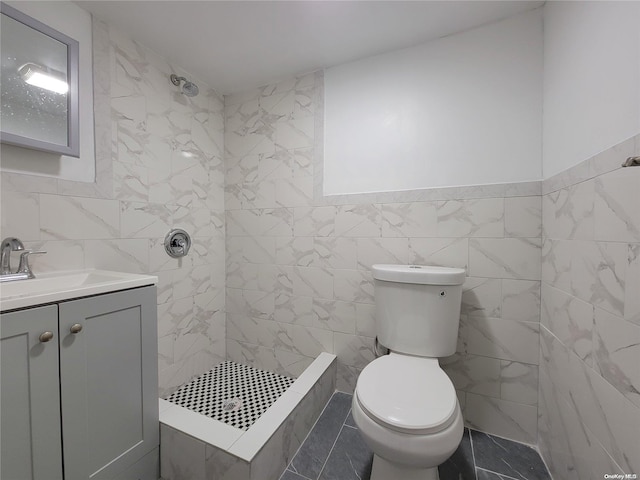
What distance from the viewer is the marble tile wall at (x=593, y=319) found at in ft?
2.29

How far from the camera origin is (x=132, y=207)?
1431 millimetres

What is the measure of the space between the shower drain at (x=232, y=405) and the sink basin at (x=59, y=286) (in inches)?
33.2

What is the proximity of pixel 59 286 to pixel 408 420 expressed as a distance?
1459mm

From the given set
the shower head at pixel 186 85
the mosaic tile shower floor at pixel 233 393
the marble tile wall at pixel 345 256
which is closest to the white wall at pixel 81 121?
the shower head at pixel 186 85

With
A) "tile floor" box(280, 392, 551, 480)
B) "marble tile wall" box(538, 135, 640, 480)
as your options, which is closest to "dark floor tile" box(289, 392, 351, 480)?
"tile floor" box(280, 392, 551, 480)

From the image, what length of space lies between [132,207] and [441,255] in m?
1.71

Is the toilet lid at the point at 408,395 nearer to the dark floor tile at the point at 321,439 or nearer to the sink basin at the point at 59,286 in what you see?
the dark floor tile at the point at 321,439

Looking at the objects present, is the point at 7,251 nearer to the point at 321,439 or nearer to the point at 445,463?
the point at 321,439

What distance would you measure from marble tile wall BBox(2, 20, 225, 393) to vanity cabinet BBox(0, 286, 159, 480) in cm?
47

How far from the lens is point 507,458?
1.23 metres

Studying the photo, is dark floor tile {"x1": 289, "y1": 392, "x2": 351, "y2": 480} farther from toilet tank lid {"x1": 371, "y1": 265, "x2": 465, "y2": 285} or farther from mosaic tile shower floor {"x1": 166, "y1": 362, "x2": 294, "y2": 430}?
toilet tank lid {"x1": 371, "y1": 265, "x2": 465, "y2": 285}

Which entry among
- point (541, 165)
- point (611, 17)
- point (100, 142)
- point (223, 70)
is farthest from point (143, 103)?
point (541, 165)

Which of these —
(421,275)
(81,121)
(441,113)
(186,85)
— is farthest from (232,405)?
(441,113)

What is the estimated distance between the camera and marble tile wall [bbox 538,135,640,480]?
0.70m
